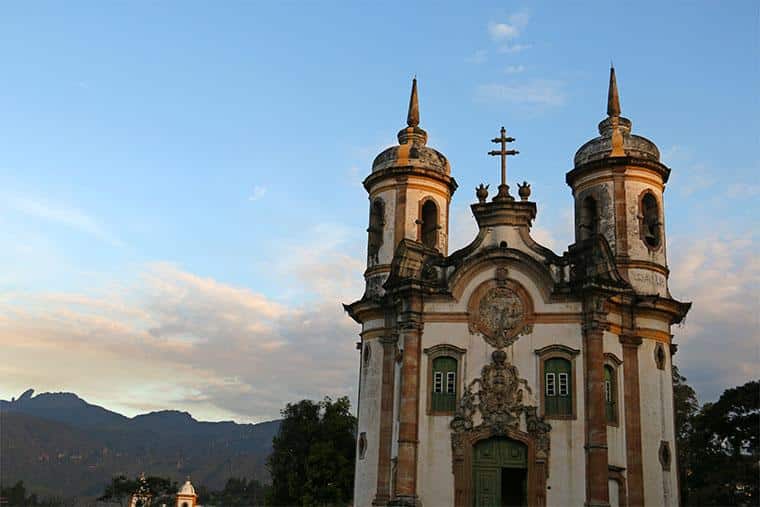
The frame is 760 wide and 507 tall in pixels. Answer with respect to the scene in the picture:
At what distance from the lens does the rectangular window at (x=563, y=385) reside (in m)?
22.5

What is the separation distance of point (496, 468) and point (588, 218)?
365 inches

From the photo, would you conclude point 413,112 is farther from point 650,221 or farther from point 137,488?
point 137,488

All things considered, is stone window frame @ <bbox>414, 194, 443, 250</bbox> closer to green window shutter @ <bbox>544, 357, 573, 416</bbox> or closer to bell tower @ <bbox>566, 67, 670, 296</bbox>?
bell tower @ <bbox>566, 67, 670, 296</bbox>

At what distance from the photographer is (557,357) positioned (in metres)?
22.8

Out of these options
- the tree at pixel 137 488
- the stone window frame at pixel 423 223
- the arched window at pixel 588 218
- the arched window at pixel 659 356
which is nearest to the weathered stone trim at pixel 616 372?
the arched window at pixel 659 356

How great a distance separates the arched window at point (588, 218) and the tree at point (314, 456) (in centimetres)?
1758

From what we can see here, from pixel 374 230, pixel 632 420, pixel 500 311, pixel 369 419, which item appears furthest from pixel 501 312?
pixel 374 230

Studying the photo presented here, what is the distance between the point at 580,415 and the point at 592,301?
125 inches

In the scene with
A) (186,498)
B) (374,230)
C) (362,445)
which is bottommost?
(186,498)

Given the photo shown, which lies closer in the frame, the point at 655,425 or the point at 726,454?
the point at 655,425

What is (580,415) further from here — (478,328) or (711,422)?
(711,422)

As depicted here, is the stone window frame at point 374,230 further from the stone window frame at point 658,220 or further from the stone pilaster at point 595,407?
the stone window frame at point 658,220

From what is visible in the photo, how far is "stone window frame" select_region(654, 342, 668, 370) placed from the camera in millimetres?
24531

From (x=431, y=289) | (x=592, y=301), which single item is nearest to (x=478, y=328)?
(x=431, y=289)
